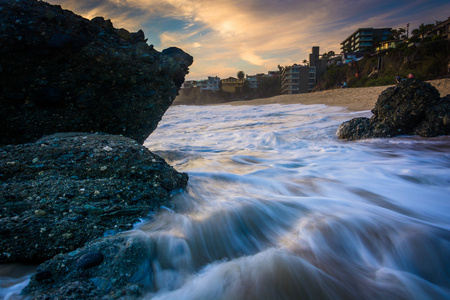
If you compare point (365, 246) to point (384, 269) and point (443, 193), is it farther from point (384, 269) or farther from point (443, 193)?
point (443, 193)

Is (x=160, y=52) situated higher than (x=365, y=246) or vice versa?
(x=160, y=52)

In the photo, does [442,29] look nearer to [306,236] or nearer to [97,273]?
[306,236]

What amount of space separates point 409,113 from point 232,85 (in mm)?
75897

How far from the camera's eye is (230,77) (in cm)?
8088

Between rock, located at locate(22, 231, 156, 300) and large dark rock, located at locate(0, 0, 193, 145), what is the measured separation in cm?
298

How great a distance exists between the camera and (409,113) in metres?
6.30

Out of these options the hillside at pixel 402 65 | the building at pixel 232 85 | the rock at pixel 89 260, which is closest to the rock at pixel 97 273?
the rock at pixel 89 260

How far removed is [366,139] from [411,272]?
5.49 metres

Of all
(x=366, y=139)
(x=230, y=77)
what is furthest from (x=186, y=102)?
(x=366, y=139)

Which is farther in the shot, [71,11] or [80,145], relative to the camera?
[71,11]

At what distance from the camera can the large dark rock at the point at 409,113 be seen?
6.06 meters

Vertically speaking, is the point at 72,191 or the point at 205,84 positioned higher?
the point at 205,84

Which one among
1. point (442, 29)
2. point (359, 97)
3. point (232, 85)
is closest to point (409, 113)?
point (359, 97)

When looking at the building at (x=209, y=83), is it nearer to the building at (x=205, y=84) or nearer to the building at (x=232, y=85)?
the building at (x=205, y=84)
